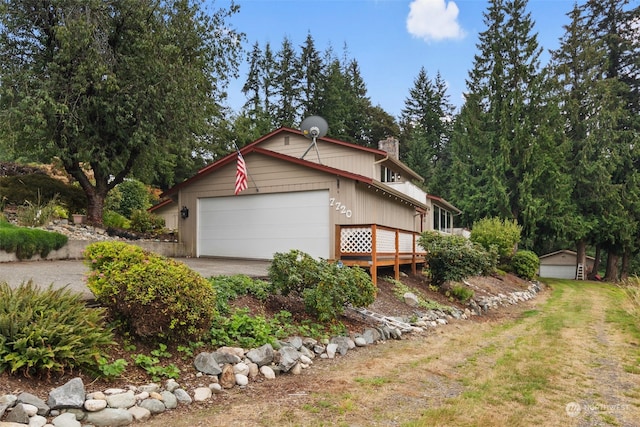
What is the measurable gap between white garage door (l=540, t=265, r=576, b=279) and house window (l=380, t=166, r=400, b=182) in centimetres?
2083

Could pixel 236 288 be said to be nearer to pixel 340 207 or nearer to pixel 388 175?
pixel 340 207

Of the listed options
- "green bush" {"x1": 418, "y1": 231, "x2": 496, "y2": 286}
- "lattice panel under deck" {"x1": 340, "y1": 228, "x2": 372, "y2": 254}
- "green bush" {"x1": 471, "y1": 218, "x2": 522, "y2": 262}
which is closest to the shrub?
"lattice panel under deck" {"x1": 340, "y1": 228, "x2": 372, "y2": 254}

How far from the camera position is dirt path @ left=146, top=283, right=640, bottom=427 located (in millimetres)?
3703

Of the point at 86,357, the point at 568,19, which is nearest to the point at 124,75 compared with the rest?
the point at 86,357

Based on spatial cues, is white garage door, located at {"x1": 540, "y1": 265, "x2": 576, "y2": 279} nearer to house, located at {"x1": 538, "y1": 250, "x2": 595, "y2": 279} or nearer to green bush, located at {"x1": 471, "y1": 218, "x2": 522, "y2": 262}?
house, located at {"x1": 538, "y1": 250, "x2": 595, "y2": 279}

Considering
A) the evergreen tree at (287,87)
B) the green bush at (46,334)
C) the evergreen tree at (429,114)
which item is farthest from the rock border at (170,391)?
the evergreen tree at (429,114)

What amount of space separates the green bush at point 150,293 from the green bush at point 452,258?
756 cm

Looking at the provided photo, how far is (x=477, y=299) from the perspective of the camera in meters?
11.5

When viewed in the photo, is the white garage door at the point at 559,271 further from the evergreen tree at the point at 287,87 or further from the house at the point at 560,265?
the evergreen tree at the point at 287,87

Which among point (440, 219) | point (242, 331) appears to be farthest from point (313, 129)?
point (242, 331)

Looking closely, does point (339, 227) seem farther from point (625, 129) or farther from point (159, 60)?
point (625, 129)

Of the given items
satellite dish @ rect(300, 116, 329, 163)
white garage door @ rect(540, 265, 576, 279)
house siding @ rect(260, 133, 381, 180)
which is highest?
satellite dish @ rect(300, 116, 329, 163)

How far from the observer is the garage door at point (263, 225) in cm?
1212

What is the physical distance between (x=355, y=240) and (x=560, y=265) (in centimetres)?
2931
